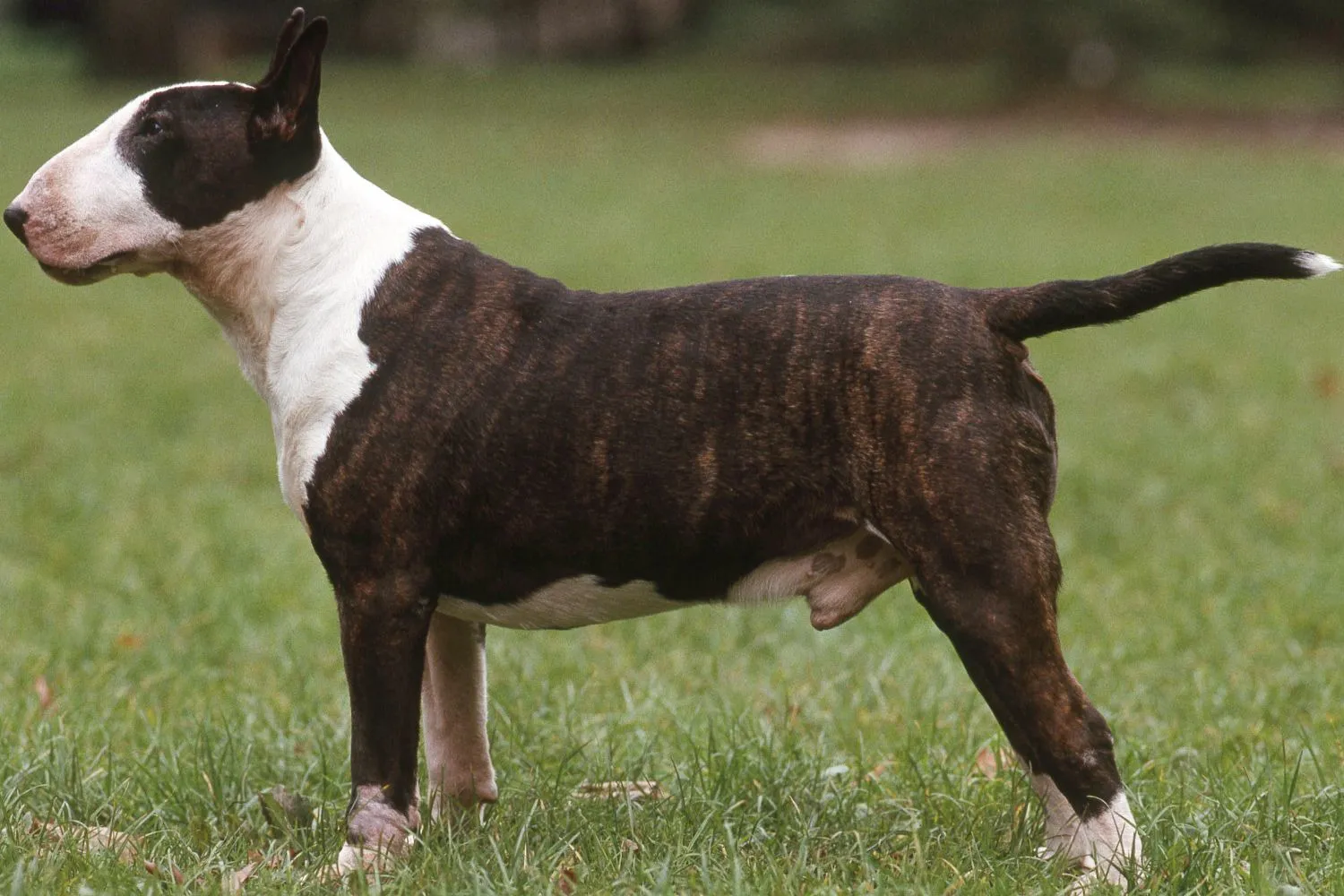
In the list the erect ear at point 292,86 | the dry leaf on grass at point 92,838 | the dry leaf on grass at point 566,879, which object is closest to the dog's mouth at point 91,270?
the erect ear at point 292,86

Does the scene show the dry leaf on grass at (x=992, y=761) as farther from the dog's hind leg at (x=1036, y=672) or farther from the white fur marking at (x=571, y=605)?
the white fur marking at (x=571, y=605)

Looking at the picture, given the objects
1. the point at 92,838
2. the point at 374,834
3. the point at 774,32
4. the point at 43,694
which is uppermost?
the point at 374,834

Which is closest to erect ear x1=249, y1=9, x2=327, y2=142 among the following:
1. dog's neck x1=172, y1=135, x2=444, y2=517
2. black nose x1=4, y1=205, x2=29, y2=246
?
dog's neck x1=172, y1=135, x2=444, y2=517

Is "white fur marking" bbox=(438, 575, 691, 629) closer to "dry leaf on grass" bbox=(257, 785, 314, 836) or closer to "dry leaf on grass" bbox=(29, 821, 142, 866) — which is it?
"dry leaf on grass" bbox=(257, 785, 314, 836)

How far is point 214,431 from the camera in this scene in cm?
933

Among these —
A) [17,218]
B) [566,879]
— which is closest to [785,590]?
[566,879]

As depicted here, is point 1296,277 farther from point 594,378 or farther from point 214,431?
point 214,431

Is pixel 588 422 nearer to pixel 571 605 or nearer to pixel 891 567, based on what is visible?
pixel 571 605

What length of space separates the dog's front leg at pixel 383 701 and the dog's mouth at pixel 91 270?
2.70 feet

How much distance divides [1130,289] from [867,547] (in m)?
0.74

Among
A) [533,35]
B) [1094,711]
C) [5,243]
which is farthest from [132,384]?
[533,35]

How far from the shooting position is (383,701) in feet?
12.1

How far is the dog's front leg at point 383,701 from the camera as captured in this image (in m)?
3.65

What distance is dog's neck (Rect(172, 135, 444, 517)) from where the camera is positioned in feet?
12.0
